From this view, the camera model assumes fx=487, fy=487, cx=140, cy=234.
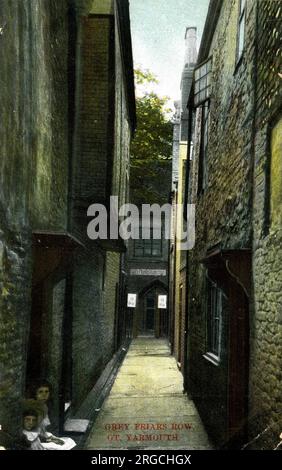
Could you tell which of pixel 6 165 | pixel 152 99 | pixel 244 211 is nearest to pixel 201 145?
pixel 244 211

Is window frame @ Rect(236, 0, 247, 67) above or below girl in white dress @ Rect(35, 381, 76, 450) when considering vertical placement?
above

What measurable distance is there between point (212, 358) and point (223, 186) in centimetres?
276

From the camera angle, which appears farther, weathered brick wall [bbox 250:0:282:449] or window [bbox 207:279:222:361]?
window [bbox 207:279:222:361]

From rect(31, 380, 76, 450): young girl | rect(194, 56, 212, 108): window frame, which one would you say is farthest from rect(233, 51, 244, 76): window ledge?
rect(31, 380, 76, 450): young girl

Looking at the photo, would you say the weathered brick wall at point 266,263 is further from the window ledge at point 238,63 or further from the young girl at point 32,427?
the young girl at point 32,427

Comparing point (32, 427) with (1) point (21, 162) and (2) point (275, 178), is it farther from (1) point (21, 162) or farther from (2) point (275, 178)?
→ (2) point (275, 178)

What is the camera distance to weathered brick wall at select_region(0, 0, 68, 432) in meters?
4.00

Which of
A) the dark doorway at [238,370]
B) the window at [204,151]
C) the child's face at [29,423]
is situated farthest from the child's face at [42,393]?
the window at [204,151]

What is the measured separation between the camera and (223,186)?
7.54m

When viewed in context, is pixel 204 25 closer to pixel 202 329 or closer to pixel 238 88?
pixel 238 88

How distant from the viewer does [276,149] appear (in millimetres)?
4898

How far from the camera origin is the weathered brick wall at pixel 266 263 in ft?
14.9

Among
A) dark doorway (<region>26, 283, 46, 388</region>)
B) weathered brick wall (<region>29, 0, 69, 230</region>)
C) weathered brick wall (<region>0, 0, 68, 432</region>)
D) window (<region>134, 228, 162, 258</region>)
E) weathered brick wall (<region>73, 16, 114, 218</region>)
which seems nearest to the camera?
weathered brick wall (<region>0, 0, 68, 432</region>)

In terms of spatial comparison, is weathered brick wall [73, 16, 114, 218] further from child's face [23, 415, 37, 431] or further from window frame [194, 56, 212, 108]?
child's face [23, 415, 37, 431]
